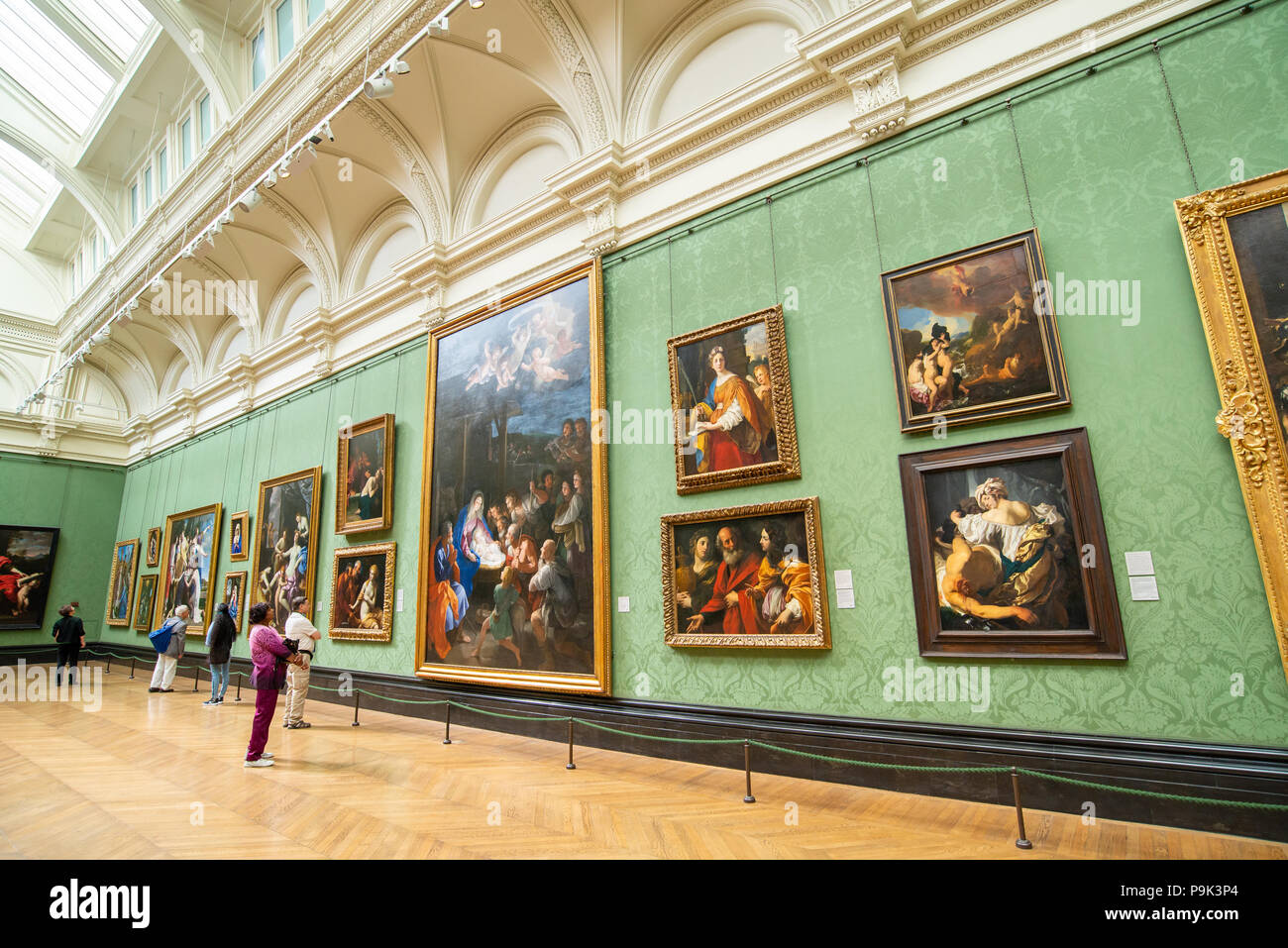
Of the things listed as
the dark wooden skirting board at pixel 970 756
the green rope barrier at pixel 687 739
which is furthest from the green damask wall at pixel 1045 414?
the green rope barrier at pixel 687 739

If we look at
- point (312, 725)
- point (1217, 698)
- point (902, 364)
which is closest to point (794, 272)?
point (902, 364)

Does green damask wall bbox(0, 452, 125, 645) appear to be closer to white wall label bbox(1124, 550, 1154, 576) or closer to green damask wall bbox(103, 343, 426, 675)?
green damask wall bbox(103, 343, 426, 675)

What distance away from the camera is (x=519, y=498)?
7.66 metres

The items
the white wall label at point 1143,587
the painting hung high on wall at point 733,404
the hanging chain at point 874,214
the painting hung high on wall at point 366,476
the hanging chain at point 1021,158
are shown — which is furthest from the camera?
the painting hung high on wall at point 366,476

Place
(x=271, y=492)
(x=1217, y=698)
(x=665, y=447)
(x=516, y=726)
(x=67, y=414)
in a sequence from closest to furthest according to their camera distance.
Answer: (x=1217, y=698) → (x=665, y=447) → (x=516, y=726) → (x=271, y=492) → (x=67, y=414)

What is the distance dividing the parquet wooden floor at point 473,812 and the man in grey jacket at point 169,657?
17.1ft

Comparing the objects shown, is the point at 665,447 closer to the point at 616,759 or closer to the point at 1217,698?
the point at 616,759

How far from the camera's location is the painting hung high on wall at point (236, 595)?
12188 millimetres

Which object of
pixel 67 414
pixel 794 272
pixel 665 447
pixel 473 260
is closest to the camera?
pixel 794 272

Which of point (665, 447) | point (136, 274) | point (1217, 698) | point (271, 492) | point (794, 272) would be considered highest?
point (136, 274)

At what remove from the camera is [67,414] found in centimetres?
1773

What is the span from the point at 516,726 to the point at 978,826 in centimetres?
497

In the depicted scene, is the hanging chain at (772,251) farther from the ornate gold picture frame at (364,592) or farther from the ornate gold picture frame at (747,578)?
the ornate gold picture frame at (364,592)

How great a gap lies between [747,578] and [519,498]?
3266 mm
